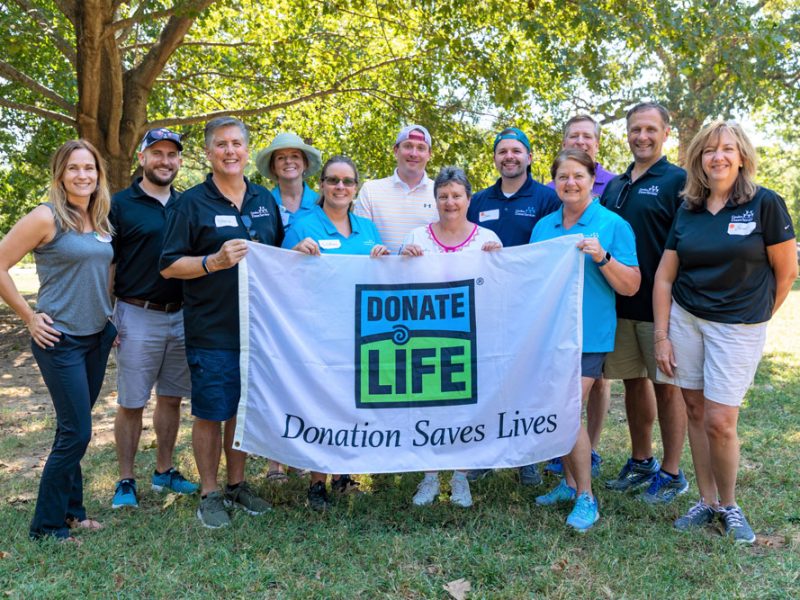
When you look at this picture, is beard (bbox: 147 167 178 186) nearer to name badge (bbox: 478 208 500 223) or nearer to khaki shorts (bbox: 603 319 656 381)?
name badge (bbox: 478 208 500 223)

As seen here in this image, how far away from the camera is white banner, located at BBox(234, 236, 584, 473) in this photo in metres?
4.45

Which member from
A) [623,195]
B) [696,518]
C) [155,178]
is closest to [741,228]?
[623,195]

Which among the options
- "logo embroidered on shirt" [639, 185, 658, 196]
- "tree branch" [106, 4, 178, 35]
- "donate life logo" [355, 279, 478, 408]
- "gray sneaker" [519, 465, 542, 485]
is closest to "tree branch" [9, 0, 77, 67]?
"tree branch" [106, 4, 178, 35]

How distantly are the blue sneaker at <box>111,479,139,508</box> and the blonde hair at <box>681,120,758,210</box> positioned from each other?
13.4ft

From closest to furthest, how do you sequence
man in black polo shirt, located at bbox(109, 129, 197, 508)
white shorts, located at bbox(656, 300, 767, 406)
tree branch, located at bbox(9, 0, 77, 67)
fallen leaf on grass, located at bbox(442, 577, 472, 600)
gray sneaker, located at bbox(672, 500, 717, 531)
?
fallen leaf on grass, located at bbox(442, 577, 472, 600) < white shorts, located at bbox(656, 300, 767, 406) < gray sneaker, located at bbox(672, 500, 717, 531) < man in black polo shirt, located at bbox(109, 129, 197, 508) < tree branch, located at bbox(9, 0, 77, 67)

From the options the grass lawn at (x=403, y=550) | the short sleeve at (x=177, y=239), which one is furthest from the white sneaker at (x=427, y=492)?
the short sleeve at (x=177, y=239)

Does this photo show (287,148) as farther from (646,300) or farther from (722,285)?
(722,285)

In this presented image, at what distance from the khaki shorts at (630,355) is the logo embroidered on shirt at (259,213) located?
2.52 metres

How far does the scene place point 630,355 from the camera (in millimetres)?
4922

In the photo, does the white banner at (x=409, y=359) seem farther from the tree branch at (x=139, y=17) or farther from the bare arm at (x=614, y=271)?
the tree branch at (x=139, y=17)

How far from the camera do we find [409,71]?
38.9 ft

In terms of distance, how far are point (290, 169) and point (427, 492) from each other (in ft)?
8.22

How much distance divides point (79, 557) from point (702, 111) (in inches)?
637

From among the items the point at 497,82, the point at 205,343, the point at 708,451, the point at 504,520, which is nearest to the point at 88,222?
the point at 205,343
